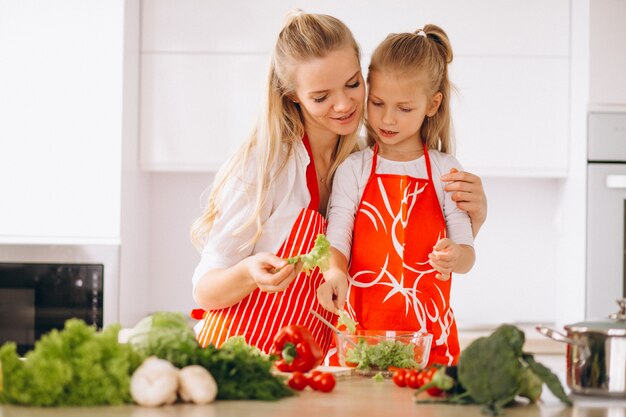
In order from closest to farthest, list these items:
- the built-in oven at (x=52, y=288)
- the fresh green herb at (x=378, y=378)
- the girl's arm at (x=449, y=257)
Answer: the fresh green herb at (x=378, y=378) → the girl's arm at (x=449, y=257) → the built-in oven at (x=52, y=288)

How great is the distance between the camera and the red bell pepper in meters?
1.58

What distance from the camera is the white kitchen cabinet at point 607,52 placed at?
3.40 metres

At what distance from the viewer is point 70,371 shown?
4.11 ft

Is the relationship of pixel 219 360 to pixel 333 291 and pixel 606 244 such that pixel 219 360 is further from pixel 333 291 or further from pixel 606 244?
pixel 606 244

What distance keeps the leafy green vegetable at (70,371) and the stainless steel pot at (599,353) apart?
63 cm

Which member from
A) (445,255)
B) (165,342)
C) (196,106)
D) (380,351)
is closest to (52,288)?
(196,106)

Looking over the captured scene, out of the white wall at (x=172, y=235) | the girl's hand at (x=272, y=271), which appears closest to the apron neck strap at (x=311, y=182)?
the girl's hand at (x=272, y=271)

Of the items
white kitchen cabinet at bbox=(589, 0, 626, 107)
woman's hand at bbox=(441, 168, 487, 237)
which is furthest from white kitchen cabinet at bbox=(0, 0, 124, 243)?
white kitchen cabinet at bbox=(589, 0, 626, 107)

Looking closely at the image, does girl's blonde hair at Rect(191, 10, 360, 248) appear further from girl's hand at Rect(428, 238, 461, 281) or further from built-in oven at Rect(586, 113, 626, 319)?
built-in oven at Rect(586, 113, 626, 319)

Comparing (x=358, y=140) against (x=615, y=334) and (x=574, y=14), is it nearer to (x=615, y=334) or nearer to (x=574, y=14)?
(x=615, y=334)

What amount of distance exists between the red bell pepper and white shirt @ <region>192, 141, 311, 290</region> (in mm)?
483

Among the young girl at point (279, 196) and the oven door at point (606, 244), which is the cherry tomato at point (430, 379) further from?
the oven door at point (606, 244)

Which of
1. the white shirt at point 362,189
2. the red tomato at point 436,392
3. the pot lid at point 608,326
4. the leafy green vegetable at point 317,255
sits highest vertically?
the white shirt at point 362,189

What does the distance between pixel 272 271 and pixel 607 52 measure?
2.11m
